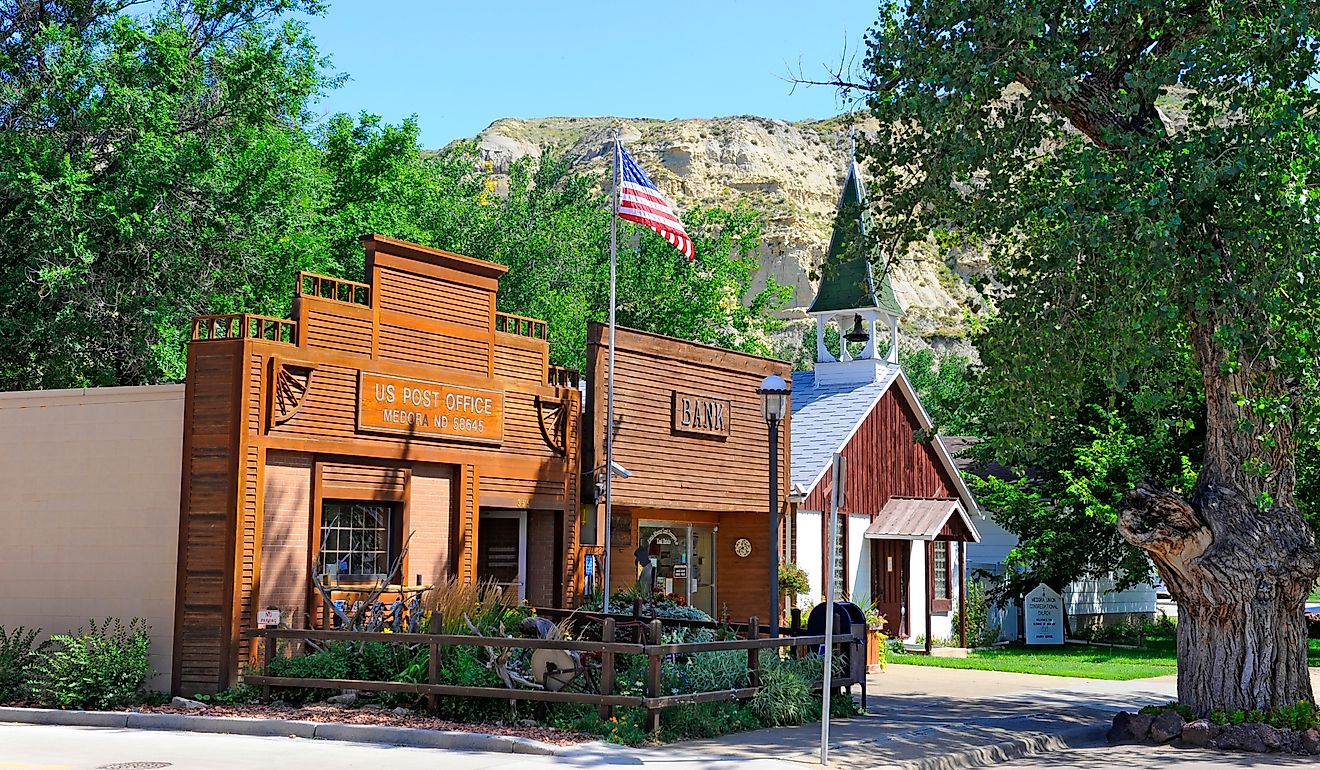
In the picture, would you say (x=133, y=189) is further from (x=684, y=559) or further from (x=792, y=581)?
(x=792, y=581)

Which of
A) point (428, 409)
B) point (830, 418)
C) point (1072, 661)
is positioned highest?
point (830, 418)

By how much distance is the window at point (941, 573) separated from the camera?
1316 inches

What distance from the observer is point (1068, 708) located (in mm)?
19328

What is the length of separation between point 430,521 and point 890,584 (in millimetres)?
16150

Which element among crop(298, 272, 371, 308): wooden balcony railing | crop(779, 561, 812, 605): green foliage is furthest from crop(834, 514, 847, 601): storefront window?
crop(298, 272, 371, 308): wooden balcony railing

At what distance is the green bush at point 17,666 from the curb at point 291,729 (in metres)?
0.71

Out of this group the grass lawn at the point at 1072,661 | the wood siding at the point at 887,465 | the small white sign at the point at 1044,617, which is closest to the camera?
the grass lawn at the point at 1072,661

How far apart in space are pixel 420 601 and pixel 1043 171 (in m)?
9.61

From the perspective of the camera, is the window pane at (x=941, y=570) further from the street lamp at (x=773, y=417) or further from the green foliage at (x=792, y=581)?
the street lamp at (x=773, y=417)

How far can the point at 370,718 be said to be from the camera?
14.6 meters

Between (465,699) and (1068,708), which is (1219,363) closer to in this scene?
(1068,708)

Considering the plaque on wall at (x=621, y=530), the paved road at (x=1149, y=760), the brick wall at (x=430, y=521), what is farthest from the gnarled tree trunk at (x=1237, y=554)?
the plaque on wall at (x=621, y=530)

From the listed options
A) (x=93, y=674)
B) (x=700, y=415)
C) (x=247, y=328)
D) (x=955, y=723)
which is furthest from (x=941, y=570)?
(x=93, y=674)

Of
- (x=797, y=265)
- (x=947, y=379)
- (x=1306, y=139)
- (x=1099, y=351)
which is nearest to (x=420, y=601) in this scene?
(x=1099, y=351)
